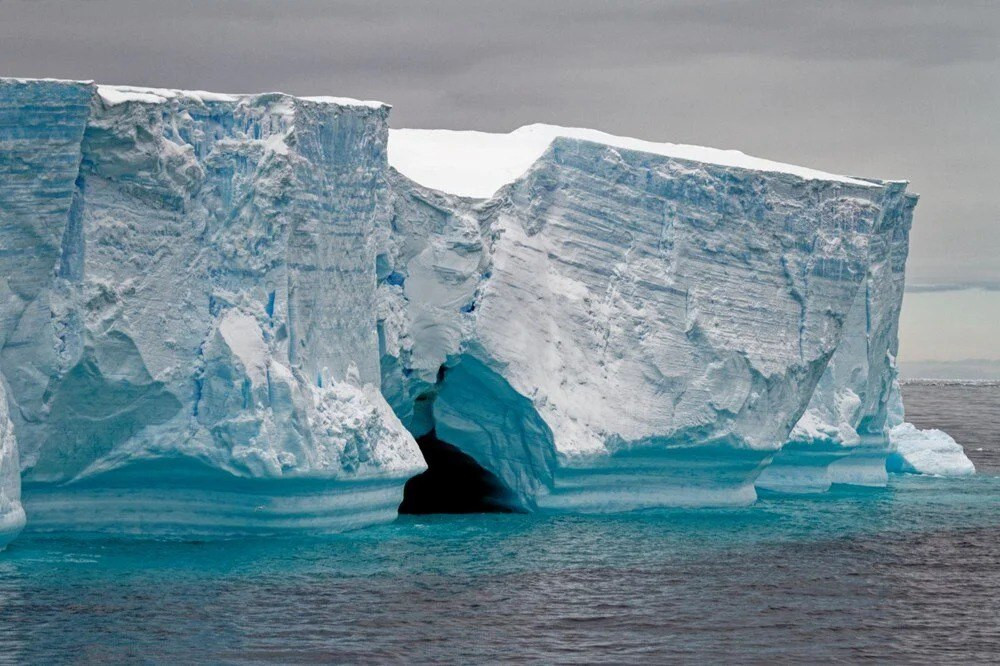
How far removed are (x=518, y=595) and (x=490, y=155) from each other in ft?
22.4

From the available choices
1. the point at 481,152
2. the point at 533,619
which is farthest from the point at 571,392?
the point at 533,619

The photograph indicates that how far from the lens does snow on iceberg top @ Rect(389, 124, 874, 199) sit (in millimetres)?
17750

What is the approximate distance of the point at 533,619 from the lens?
42.4 feet

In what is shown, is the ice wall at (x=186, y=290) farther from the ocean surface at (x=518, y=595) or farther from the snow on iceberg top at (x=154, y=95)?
the ocean surface at (x=518, y=595)

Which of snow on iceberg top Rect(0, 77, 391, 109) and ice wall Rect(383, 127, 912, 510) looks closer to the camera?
snow on iceberg top Rect(0, 77, 391, 109)

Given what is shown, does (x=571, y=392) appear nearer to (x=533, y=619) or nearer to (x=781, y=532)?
(x=781, y=532)

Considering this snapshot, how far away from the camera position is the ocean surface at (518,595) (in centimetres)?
1191

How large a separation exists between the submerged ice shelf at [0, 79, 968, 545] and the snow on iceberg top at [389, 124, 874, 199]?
7 cm

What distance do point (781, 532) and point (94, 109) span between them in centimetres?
850

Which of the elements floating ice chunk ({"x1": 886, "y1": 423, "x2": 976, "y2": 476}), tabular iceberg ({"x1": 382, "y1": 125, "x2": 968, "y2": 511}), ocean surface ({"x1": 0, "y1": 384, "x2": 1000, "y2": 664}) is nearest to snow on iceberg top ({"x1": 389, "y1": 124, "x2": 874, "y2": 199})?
tabular iceberg ({"x1": 382, "y1": 125, "x2": 968, "y2": 511})

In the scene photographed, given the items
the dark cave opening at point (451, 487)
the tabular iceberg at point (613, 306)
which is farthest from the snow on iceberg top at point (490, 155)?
the dark cave opening at point (451, 487)

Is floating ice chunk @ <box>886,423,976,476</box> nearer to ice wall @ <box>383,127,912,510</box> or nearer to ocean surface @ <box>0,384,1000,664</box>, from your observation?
ice wall @ <box>383,127,912,510</box>

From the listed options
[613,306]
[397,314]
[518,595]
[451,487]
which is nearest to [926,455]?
[451,487]

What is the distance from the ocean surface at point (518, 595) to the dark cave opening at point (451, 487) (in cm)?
62
